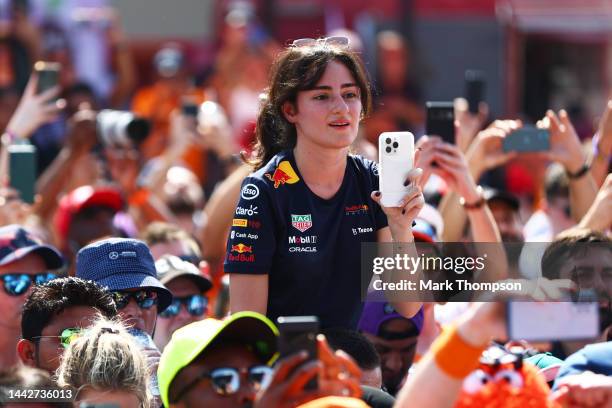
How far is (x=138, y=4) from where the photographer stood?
12961 millimetres

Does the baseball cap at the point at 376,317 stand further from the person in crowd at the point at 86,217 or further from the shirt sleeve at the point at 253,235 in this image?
the person in crowd at the point at 86,217

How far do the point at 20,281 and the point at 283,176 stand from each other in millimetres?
1313

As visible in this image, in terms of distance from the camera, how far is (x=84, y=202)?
6980mm

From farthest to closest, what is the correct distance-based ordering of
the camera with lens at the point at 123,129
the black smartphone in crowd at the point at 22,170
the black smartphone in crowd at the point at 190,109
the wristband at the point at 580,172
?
the black smartphone in crowd at the point at 190,109 < the camera with lens at the point at 123,129 < the black smartphone in crowd at the point at 22,170 < the wristband at the point at 580,172

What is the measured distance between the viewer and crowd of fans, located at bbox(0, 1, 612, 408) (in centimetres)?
320

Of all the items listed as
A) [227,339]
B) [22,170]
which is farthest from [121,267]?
[22,170]

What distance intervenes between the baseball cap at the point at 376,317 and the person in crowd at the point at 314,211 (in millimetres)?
596

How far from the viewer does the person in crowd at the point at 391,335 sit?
5.17 metres

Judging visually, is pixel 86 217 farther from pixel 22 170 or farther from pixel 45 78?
pixel 45 78

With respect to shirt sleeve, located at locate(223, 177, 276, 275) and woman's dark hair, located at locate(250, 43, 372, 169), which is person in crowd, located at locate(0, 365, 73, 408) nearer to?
shirt sleeve, located at locate(223, 177, 276, 275)

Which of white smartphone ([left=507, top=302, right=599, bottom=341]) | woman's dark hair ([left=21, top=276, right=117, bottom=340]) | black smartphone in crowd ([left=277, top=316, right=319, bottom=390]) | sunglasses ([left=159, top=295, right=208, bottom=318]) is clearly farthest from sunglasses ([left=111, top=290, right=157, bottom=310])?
white smartphone ([left=507, top=302, right=599, bottom=341])

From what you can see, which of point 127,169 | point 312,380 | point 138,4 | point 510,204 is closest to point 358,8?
point 138,4

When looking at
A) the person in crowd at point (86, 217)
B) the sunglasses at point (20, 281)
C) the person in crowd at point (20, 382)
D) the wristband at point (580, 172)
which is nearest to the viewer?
the person in crowd at point (20, 382)

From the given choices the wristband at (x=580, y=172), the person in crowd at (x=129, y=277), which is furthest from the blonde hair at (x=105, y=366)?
the wristband at (x=580, y=172)
